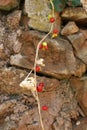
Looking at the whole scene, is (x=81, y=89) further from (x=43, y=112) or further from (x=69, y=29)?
(x=69, y=29)

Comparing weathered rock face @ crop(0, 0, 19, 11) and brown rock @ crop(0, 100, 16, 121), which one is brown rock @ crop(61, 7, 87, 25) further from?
brown rock @ crop(0, 100, 16, 121)

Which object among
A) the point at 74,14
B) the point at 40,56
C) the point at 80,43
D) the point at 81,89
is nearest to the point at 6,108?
the point at 40,56

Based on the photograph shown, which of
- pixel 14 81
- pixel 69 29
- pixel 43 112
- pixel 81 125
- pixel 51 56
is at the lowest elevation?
pixel 81 125

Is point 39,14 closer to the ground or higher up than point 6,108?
higher up

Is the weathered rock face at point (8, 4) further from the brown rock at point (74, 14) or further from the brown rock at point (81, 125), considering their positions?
the brown rock at point (81, 125)

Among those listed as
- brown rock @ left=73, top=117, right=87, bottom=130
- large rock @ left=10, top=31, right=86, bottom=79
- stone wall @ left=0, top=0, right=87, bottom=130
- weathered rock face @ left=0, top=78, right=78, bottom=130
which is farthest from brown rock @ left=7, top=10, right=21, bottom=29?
brown rock @ left=73, top=117, right=87, bottom=130
